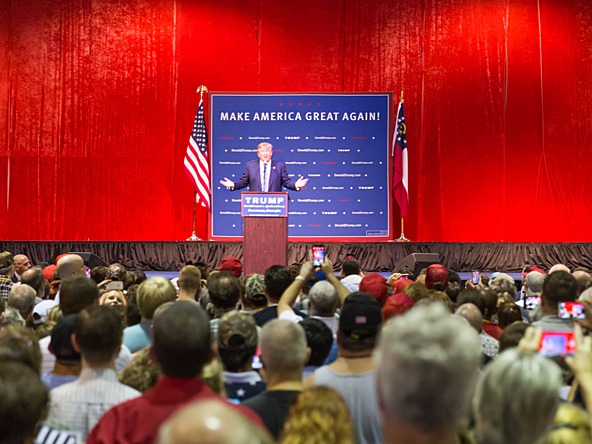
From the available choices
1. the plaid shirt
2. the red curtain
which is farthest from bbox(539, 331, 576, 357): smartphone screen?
the red curtain

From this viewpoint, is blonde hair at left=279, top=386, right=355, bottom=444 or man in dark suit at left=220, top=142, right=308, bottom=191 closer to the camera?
blonde hair at left=279, top=386, right=355, bottom=444

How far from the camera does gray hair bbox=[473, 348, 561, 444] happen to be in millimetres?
1387

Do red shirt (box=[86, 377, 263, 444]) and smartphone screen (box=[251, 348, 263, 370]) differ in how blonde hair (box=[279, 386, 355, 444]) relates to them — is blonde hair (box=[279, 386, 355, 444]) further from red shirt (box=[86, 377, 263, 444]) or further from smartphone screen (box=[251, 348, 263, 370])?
smartphone screen (box=[251, 348, 263, 370])

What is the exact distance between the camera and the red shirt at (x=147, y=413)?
1877mm

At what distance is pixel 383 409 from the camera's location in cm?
129

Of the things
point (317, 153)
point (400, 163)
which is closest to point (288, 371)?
point (400, 163)

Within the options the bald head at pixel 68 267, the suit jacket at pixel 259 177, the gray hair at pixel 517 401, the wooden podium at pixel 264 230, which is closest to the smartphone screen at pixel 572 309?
the gray hair at pixel 517 401

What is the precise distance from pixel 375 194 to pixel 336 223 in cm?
80

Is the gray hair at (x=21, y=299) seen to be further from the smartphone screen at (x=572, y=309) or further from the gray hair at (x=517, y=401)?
the gray hair at (x=517, y=401)

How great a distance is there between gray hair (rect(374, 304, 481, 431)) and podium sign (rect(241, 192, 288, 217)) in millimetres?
7083

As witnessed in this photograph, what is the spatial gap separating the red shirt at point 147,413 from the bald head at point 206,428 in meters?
0.83

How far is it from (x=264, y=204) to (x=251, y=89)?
5732 millimetres

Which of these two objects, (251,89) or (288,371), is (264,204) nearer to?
(251,89)

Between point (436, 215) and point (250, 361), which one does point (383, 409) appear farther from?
point (436, 215)
